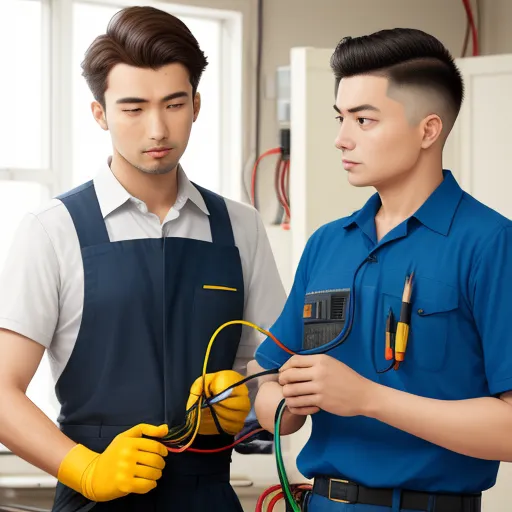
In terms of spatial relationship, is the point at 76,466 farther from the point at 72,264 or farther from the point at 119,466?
the point at 72,264

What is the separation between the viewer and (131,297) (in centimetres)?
170

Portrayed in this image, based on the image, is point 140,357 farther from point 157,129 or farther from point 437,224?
point 437,224

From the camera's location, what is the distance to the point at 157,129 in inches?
65.6

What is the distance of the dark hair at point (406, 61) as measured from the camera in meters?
1.39

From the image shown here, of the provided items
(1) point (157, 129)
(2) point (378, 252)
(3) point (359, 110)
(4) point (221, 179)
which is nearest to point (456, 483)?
(2) point (378, 252)

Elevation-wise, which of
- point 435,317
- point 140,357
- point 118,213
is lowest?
point 140,357

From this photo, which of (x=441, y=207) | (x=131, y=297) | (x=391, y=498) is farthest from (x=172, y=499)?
(x=441, y=207)

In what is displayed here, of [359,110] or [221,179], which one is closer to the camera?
[359,110]

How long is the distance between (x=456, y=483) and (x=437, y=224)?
38 centimetres

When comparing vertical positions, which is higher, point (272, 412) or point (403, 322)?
point (403, 322)

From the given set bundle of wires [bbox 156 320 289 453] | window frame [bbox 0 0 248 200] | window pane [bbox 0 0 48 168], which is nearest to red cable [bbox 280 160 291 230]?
window frame [bbox 0 0 248 200]

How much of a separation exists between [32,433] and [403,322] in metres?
0.72

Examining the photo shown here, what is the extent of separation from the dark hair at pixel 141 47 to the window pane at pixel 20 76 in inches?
75.0

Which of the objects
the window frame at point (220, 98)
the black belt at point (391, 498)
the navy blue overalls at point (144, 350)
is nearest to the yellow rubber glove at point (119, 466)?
the navy blue overalls at point (144, 350)
